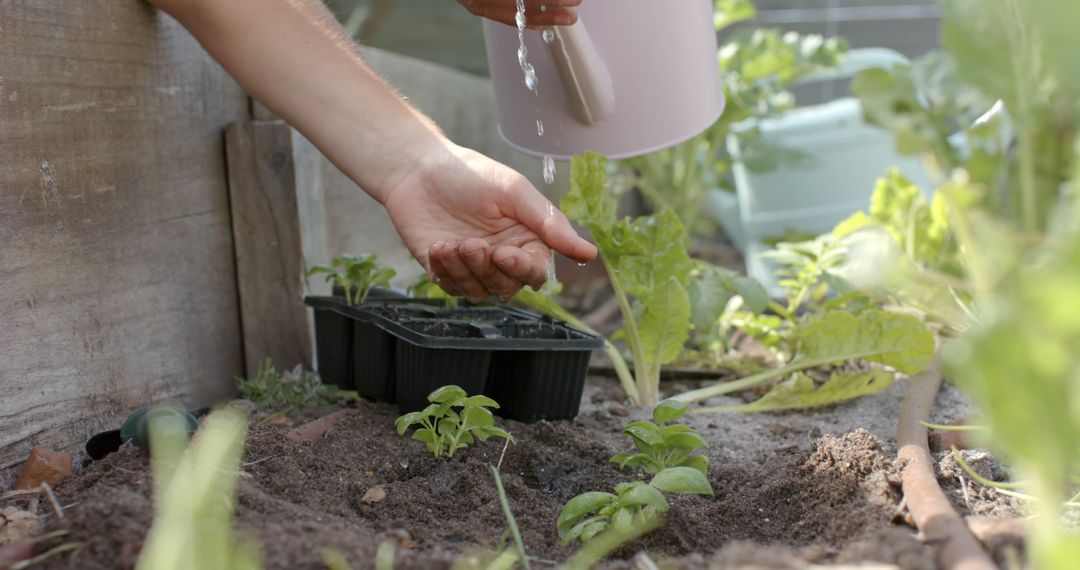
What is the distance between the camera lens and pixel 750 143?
3125mm

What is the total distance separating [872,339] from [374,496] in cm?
94

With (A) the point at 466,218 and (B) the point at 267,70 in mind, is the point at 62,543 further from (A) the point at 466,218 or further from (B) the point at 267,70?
(B) the point at 267,70

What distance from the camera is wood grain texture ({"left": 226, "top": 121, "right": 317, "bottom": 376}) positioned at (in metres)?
1.80

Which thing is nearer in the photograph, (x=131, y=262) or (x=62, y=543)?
(x=62, y=543)

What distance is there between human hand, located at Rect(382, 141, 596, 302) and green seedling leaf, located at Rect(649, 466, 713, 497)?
35 cm

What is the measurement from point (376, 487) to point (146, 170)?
72 centimetres

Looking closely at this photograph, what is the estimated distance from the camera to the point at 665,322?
5.70 ft

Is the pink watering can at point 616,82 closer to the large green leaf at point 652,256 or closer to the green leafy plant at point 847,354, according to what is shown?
the large green leaf at point 652,256

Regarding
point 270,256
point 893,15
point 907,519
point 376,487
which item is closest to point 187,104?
point 270,256

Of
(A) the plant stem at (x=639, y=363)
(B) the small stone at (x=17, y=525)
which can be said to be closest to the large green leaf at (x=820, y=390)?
(A) the plant stem at (x=639, y=363)

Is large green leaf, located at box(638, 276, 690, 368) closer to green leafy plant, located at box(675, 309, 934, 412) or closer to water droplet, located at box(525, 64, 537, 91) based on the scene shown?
green leafy plant, located at box(675, 309, 934, 412)

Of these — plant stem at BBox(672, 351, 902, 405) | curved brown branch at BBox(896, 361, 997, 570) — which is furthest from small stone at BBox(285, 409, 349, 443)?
curved brown branch at BBox(896, 361, 997, 570)

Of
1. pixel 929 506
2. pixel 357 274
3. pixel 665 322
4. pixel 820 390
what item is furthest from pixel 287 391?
pixel 929 506

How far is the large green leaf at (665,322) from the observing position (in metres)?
1.71
